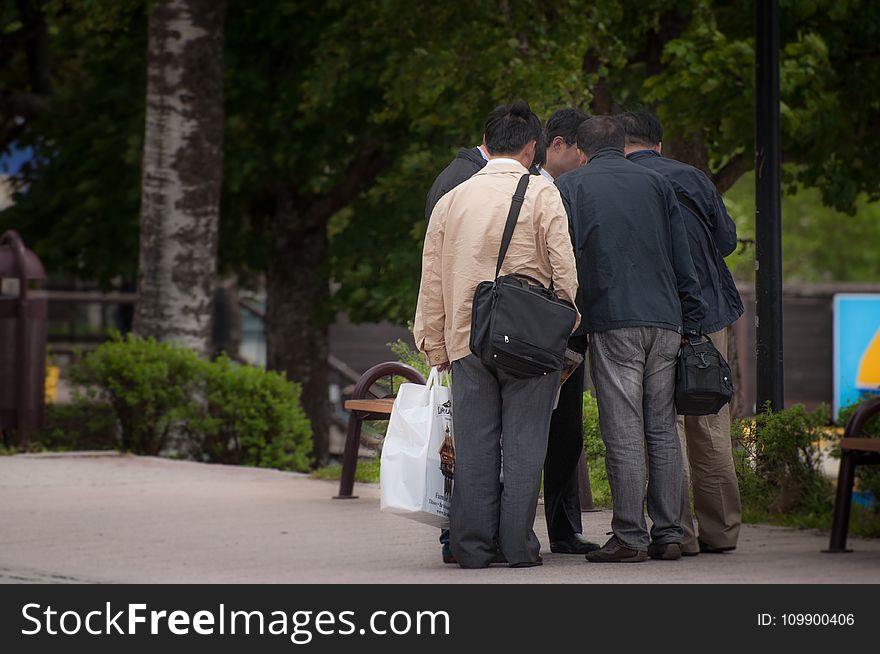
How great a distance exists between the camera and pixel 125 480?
36.3 ft

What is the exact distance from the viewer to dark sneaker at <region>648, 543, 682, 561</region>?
688cm

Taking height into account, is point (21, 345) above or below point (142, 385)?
above

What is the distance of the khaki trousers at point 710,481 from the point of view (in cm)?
708

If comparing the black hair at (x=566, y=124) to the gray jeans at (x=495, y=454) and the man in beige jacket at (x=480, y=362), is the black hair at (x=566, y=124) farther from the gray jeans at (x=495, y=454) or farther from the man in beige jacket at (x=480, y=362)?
the gray jeans at (x=495, y=454)

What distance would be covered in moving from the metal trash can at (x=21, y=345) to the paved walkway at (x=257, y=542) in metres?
1.45

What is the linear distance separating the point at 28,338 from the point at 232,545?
5322 millimetres

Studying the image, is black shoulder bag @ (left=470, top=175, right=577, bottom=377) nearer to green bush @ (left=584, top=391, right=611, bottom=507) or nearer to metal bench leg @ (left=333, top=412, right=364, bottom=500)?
green bush @ (left=584, top=391, right=611, bottom=507)

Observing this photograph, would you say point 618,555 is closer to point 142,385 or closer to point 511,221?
point 511,221

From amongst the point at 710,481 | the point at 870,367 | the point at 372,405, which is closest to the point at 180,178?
the point at 372,405

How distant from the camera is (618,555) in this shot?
22.5 feet

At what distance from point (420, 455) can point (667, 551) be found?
3.85 feet

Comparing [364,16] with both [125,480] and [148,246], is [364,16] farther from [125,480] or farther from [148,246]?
[125,480]

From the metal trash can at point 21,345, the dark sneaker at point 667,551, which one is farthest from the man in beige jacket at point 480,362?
the metal trash can at point 21,345

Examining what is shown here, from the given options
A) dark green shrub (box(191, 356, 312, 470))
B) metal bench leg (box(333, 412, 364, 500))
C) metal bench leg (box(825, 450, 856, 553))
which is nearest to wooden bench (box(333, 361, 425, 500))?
metal bench leg (box(333, 412, 364, 500))
